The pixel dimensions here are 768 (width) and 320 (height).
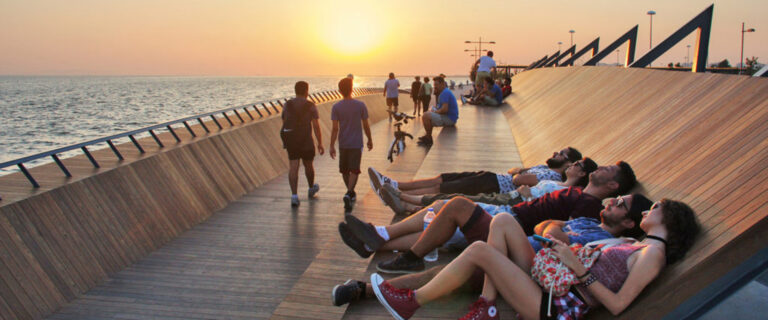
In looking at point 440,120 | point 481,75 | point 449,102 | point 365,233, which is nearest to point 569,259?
point 365,233

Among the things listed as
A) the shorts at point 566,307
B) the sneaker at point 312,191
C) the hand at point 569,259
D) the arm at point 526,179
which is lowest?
the sneaker at point 312,191

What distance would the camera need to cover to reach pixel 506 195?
4816 millimetres

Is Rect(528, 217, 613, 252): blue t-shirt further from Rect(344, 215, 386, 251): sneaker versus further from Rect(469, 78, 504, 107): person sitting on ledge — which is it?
Rect(469, 78, 504, 107): person sitting on ledge

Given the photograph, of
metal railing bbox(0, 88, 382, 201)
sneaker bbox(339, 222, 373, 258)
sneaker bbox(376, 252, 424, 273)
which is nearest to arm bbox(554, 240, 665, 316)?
sneaker bbox(376, 252, 424, 273)

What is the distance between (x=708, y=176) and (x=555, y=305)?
64.9 inches

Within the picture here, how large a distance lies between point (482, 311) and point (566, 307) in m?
0.46

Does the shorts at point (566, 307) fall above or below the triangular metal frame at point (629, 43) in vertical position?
below

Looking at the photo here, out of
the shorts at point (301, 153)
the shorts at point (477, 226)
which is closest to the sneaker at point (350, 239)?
the shorts at point (477, 226)

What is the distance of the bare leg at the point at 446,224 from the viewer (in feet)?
11.6

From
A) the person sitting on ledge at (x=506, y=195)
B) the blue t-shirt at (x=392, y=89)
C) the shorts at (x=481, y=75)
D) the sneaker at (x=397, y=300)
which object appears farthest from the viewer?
the blue t-shirt at (x=392, y=89)

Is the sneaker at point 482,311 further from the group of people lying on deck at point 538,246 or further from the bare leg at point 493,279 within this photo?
the bare leg at point 493,279

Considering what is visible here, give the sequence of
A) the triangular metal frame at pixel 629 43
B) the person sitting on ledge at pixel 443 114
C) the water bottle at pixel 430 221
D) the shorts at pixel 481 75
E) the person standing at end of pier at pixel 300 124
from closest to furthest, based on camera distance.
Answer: the water bottle at pixel 430 221 < the person standing at end of pier at pixel 300 124 < the triangular metal frame at pixel 629 43 < the person sitting on ledge at pixel 443 114 < the shorts at pixel 481 75

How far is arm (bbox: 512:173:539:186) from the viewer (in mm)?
5136

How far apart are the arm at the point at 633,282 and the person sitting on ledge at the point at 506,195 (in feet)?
5.00
